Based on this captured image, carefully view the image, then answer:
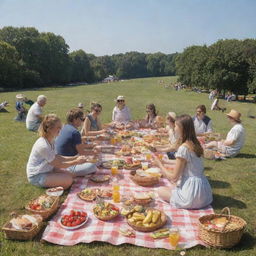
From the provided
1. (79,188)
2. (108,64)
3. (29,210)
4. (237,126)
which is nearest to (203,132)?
(237,126)

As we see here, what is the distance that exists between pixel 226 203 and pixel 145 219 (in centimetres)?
Result: 216

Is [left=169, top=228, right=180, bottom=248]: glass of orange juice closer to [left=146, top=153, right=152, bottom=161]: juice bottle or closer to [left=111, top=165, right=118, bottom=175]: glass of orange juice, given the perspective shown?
[left=111, top=165, right=118, bottom=175]: glass of orange juice

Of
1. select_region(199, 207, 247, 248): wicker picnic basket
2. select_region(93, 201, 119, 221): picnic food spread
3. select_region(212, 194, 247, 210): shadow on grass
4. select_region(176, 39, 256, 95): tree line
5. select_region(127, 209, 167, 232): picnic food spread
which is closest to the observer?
select_region(199, 207, 247, 248): wicker picnic basket

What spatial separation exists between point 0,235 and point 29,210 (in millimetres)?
599

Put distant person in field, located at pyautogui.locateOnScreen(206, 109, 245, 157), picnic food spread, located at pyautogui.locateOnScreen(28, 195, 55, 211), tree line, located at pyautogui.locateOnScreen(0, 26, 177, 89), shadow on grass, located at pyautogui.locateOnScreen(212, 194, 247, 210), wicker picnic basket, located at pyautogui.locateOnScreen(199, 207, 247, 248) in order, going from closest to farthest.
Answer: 1. wicker picnic basket, located at pyautogui.locateOnScreen(199, 207, 247, 248)
2. picnic food spread, located at pyautogui.locateOnScreen(28, 195, 55, 211)
3. shadow on grass, located at pyautogui.locateOnScreen(212, 194, 247, 210)
4. distant person in field, located at pyautogui.locateOnScreen(206, 109, 245, 157)
5. tree line, located at pyautogui.locateOnScreen(0, 26, 177, 89)

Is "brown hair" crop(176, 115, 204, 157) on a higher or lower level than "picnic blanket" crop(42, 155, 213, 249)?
higher

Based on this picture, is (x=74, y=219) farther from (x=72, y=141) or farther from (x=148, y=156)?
(x=148, y=156)

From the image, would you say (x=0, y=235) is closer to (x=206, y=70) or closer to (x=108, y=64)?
(x=206, y=70)

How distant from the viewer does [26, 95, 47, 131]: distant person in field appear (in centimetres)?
1202

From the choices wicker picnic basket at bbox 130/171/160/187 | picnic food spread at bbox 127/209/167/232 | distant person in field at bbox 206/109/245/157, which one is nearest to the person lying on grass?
wicker picnic basket at bbox 130/171/160/187

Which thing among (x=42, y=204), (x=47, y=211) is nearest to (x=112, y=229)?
(x=47, y=211)

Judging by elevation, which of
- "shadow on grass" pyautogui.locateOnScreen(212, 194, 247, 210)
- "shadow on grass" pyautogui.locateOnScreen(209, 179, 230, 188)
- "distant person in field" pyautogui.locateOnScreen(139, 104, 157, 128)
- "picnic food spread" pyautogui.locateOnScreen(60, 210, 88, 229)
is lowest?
"shadow on grass" pyautogui.locateOnScreen(209, 179, 230, 188)

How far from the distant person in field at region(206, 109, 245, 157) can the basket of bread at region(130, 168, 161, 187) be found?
3138mm

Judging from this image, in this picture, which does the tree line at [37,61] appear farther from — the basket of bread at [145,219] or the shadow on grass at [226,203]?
the basket of bread at [145,219]
